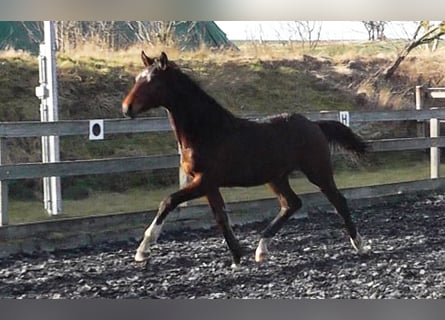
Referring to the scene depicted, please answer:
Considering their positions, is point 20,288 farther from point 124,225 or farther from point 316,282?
point 316,282

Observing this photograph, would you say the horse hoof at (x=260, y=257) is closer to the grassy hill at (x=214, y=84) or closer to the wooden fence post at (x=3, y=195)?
the grassy hill at (x=214, y=84)

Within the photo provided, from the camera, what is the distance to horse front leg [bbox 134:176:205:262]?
3248 mm

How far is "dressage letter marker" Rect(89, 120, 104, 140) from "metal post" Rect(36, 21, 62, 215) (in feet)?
0.50

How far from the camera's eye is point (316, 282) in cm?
332

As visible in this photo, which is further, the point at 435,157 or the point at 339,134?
the point at 435,157

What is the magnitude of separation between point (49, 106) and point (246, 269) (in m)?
1.12

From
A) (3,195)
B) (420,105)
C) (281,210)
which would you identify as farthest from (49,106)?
(420,105)

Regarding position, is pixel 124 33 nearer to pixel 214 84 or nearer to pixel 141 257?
pixel 214 84

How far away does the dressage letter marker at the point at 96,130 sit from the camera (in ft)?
10.9

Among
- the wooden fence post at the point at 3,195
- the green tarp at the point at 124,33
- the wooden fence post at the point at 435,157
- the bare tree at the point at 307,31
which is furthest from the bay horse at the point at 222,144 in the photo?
the wooden fence post at the point at 3,195

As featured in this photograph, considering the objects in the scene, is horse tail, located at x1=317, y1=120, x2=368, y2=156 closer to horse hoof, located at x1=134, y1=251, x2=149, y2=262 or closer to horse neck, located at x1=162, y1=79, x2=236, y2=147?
horse neck, located at x1=162, y1=79, x2=236, y2=147

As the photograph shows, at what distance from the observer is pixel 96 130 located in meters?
3.32
